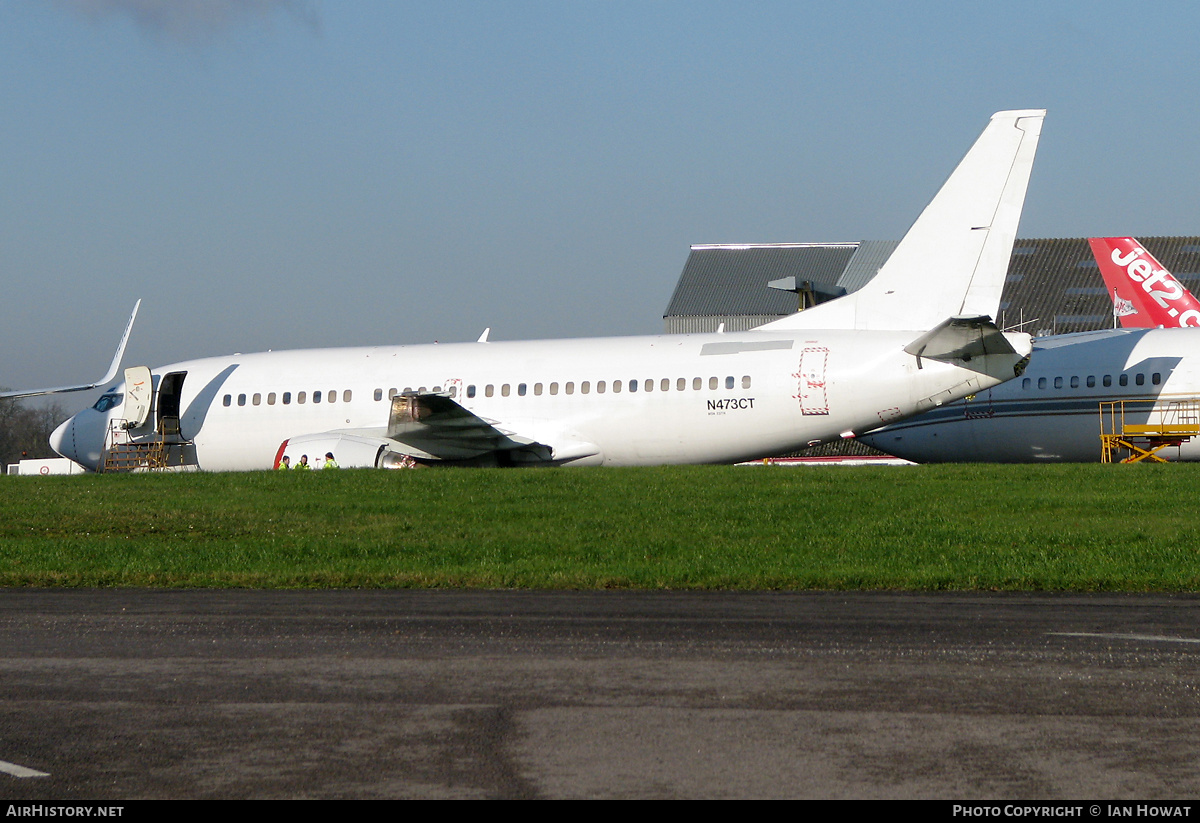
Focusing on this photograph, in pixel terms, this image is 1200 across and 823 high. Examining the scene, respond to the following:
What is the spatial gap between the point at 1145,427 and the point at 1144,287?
10.5m

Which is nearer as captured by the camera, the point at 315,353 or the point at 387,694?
the point at 387,694

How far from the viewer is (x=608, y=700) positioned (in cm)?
697

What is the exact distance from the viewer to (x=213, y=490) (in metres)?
20.7

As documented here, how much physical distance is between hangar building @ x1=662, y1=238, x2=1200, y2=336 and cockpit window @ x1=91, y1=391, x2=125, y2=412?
25301 mm

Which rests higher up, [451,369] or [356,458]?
[451,369]

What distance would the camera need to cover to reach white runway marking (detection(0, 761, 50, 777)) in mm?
5621

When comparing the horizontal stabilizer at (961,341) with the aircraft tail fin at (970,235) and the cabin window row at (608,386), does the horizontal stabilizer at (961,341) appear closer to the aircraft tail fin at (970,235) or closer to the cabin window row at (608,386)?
the aircraft tail fin at (970,235)

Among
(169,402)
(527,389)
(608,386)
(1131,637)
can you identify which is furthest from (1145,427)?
(169,402)

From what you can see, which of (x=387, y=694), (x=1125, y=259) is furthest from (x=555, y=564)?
(x=1125, y=259)

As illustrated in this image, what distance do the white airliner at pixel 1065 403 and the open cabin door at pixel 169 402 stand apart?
16598 millimetres

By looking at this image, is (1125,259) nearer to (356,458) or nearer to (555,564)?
(356,458)

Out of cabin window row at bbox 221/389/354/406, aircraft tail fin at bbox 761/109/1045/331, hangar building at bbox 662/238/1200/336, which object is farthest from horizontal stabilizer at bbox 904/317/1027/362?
hangar building at bbox 662/238/1200/336

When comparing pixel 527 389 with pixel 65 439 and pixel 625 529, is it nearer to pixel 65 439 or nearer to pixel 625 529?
pixel 625 529

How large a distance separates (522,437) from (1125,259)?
64.8 feet
